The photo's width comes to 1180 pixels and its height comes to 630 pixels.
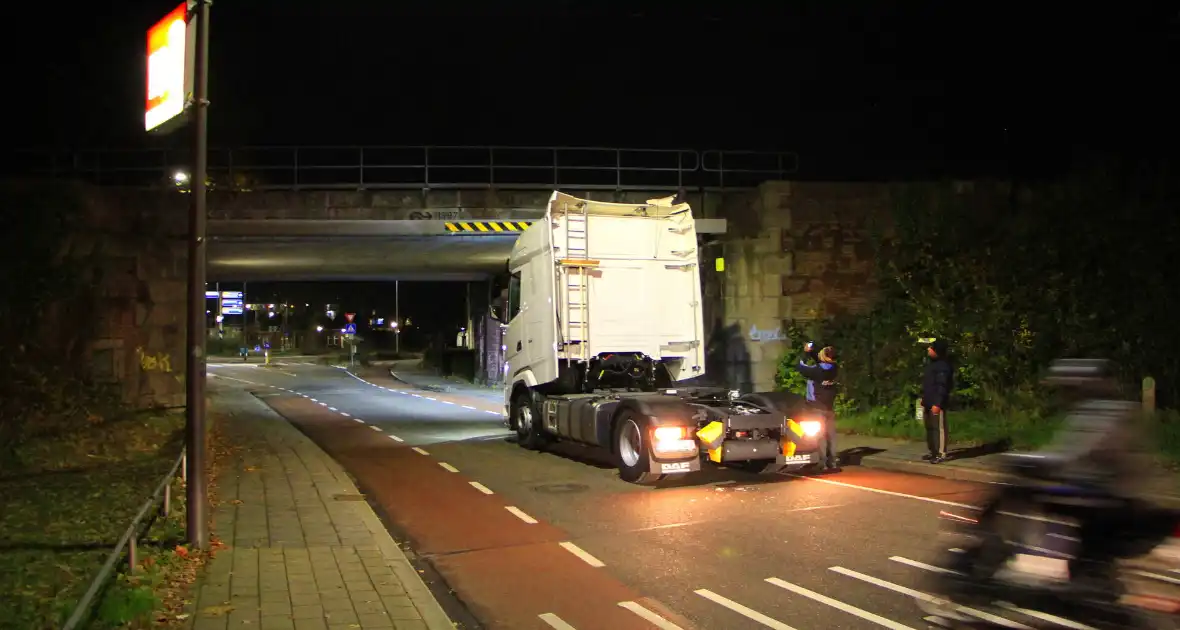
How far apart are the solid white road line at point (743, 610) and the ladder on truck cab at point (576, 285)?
808cm

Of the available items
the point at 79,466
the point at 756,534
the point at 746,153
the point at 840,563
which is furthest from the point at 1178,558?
the point at 746,153

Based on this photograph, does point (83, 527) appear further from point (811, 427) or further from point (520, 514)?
point (811, 427)

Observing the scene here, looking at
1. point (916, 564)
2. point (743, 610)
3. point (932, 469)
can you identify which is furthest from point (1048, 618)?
point (932, 469)

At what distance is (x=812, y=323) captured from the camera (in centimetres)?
1981

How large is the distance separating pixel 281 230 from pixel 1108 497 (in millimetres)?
19362

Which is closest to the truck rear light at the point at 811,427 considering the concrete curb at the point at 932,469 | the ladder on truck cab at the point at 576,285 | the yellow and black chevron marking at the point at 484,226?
the concrete curb at the point at 932,469

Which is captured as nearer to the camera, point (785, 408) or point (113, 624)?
point (113, 624)

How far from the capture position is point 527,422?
1625cm

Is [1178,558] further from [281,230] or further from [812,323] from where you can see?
[281,230]

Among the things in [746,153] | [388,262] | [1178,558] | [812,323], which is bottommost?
[1178,558]

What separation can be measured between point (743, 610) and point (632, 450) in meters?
5.82

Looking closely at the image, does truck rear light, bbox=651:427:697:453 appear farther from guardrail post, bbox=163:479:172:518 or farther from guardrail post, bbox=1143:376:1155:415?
guardrail post, bbox=1143:376:1155:415

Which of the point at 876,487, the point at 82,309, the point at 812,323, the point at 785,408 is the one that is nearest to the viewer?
the point at 876,487

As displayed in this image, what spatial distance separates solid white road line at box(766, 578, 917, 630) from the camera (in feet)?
19.6
